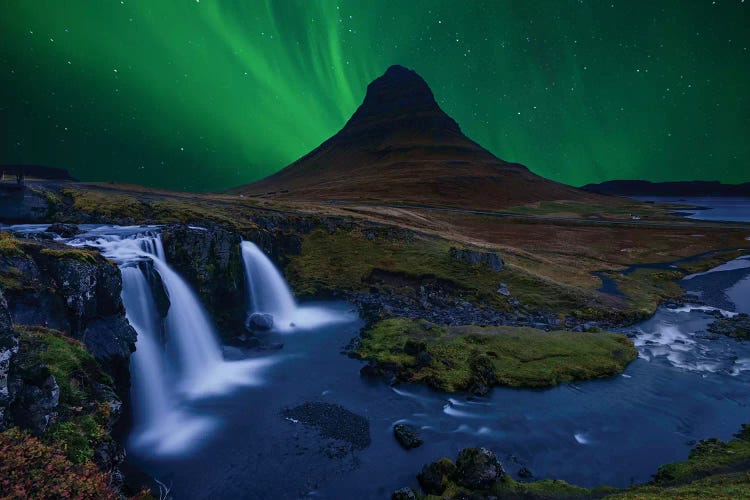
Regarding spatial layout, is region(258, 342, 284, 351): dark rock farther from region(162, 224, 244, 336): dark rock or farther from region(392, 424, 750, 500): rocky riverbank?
region(392, 424, 750, 500): rocky riverbank

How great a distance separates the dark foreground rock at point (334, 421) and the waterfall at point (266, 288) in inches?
576

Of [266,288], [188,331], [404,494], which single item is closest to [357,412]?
[404,494]

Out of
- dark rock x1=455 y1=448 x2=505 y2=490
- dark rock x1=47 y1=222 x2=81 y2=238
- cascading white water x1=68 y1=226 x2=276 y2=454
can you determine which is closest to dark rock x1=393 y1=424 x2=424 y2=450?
dark rock x1=455 y1=448 x2=505 y2=490

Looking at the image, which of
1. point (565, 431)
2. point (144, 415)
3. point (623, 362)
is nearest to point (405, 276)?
point (623, 362)

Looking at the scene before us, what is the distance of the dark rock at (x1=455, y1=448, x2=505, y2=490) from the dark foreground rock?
492cm

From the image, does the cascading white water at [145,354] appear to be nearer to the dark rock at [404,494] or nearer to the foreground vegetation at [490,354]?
the foreground vegetation at [490,354]

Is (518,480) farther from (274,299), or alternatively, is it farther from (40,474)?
(274,299)

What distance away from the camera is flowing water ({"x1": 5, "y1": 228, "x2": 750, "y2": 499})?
1617 centimetres

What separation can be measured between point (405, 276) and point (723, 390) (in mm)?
27268

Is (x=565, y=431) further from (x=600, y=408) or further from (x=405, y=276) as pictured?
(x=405, y=276)

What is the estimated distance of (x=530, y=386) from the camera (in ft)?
77.1

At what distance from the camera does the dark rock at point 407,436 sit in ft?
58.6

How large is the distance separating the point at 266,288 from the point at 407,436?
25.0 m

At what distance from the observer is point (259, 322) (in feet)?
109
